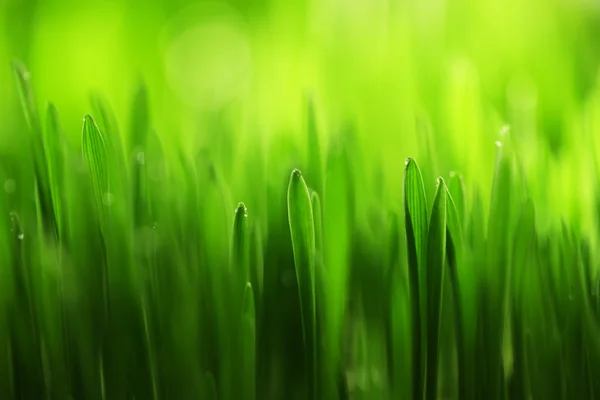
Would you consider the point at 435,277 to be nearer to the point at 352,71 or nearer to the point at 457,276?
the point at 457,276

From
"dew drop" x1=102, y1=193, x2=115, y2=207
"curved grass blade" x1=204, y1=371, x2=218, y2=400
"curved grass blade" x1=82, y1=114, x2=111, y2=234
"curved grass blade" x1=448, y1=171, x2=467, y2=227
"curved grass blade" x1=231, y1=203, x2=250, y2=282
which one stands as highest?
"curved grass blade" x1=82, y1=114, x2=111, y2=234

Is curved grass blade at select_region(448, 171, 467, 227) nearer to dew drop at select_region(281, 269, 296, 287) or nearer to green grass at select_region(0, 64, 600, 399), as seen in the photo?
green grass at select_region(0, 64, 600, 399)

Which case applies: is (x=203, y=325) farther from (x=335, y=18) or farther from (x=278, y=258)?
(x=335, y=18)

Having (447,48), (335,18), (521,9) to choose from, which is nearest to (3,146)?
(335,18)

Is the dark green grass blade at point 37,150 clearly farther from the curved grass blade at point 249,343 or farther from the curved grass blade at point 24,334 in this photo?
the curved grass blade at point 249,343

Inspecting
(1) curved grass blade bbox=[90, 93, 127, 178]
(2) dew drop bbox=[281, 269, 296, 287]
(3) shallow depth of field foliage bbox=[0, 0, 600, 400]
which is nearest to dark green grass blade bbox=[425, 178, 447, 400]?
(3) shallow depth of field foliage bbox=[0, 0, 600, 400]

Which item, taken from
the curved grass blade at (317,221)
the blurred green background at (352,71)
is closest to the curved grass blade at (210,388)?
the curved grass blade at (317,221)

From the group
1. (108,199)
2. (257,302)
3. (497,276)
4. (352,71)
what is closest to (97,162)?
(108,199)
